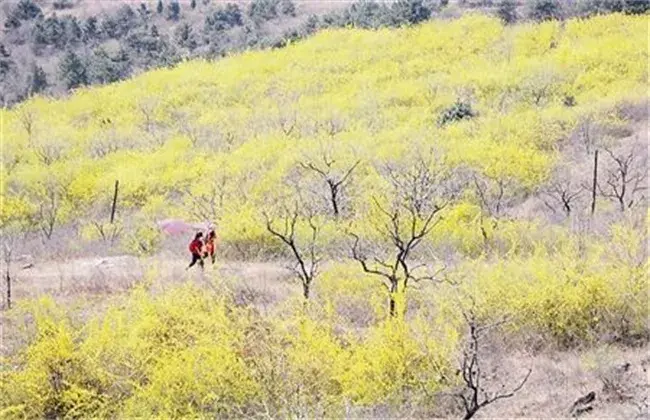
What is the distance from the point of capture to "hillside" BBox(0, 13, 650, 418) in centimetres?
1207

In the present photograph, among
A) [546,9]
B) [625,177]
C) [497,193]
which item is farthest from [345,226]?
[546,9]

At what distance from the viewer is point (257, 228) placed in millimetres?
19906

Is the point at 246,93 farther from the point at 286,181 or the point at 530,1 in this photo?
the point at 530,1

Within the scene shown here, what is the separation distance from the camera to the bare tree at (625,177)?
21406mm

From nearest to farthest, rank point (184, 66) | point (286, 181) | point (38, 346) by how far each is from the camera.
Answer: point (38, 346)
point (286, 181)
point (184, 66)

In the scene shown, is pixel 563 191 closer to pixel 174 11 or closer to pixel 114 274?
pixel 114 274

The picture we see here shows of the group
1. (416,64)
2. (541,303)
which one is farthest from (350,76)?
(541,303)

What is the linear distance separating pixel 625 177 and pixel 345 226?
25.6 ft

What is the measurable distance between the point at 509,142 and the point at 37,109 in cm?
2116

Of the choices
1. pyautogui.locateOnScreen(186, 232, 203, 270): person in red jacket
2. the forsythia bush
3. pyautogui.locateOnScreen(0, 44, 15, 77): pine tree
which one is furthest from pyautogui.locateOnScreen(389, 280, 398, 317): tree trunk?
pyautogui.locateOnScreen(0, 44, 15, 77): pine tree

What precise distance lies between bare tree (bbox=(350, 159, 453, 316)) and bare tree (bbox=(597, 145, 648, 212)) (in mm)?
3993

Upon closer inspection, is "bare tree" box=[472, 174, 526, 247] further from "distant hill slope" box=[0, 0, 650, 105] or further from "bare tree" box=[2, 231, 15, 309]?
"distant hill slope" box=[0, 0, 650, 105]

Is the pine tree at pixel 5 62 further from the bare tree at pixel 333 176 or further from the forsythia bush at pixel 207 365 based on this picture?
the forsythia bush at pixel 207 365

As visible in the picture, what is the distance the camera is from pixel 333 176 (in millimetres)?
23938
